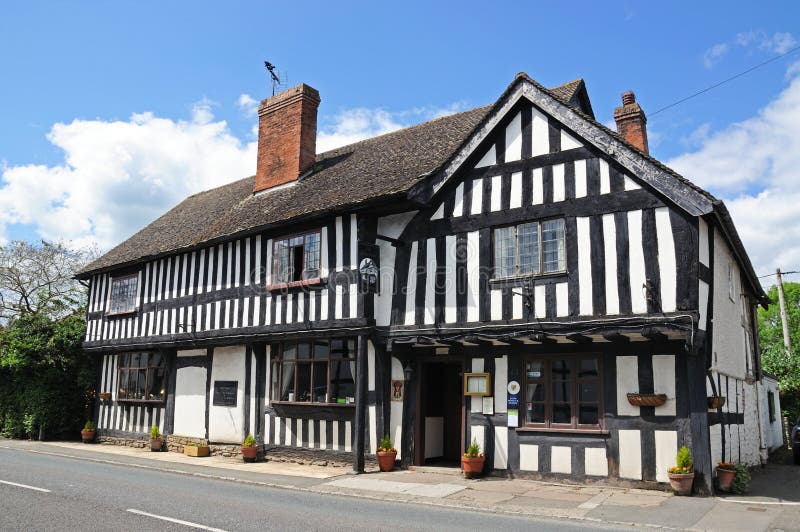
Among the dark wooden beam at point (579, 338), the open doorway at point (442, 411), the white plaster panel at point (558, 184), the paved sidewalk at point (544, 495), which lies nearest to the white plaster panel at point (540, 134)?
the white plaster panel at point (558, 184)

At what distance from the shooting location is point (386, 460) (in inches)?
501

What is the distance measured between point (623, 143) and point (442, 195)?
373cm

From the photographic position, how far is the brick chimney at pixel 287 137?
59.4 ft

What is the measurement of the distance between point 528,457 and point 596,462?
1213mm

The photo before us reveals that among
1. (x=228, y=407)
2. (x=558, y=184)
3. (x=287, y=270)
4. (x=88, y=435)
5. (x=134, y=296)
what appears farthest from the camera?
(x=88, y=435)

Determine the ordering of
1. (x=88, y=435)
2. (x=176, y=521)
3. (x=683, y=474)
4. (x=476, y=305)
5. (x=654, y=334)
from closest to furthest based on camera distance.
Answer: (x=176, y=521) → (x=683, y=474) → (x=654, y=334) → (x=476, y=305) → (x=88, y=435)

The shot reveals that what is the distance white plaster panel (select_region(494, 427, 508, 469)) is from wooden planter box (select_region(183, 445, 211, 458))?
26.0 ft

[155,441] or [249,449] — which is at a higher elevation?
[249,449]

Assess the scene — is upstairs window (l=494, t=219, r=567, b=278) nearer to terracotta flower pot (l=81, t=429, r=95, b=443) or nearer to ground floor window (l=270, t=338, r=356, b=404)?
ground floor window (l=270, t=338, r=356, b=404)

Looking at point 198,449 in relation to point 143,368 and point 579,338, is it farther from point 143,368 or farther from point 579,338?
point 579,338

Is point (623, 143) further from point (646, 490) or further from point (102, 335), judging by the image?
point (102, 335)

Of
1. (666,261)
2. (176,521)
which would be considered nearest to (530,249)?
(666,261)

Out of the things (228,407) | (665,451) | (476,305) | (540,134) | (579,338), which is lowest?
(665,451)

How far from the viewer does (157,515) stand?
7.96m
